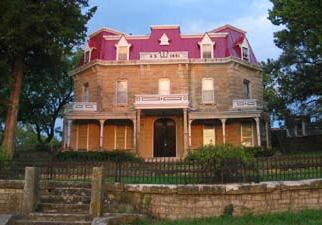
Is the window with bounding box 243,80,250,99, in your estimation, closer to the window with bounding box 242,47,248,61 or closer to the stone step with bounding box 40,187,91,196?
the window with bounding box 242,47,248,61

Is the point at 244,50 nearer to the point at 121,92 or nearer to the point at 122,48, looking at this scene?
the point at 122,48

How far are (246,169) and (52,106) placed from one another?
1392 inches

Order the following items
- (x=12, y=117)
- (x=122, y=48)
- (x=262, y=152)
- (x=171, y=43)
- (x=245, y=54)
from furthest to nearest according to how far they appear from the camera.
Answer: (x=245, y=54), (x=171, y=43), (x=122, y=48), (x=262, y=152), (x=12, y=117)

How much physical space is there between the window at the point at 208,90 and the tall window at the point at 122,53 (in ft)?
21.2

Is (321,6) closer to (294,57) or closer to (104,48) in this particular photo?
(294,57)

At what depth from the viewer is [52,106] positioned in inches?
1774

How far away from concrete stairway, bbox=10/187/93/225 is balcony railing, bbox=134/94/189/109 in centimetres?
1775

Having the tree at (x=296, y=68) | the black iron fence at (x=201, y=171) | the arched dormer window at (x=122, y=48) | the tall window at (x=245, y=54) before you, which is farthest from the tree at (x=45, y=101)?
the black iron fence at (x=201, y=171)

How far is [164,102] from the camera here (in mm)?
30766

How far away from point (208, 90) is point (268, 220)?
22514mm

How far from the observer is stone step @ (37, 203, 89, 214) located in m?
12.2

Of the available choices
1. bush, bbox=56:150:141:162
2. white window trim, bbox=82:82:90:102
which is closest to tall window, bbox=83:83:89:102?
white window trim, bbox=82:82:90:102

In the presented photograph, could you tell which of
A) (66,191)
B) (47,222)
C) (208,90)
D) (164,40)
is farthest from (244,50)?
(47,222)

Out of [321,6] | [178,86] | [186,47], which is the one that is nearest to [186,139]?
[178,86]
